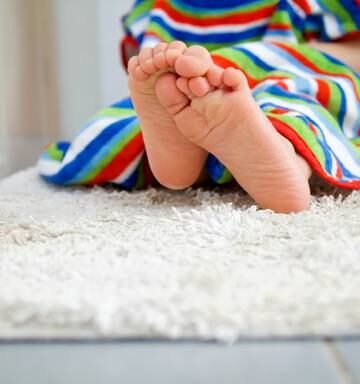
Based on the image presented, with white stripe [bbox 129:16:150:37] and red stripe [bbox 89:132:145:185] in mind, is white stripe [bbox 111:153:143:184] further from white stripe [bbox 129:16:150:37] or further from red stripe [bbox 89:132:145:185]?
white stripe [bbox 129:16:150:37]

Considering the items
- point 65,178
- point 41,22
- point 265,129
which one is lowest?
point 65,178

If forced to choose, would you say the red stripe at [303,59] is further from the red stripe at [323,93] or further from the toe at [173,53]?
the toe at [173,53]

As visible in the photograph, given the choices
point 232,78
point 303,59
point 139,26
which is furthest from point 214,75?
point 139,26

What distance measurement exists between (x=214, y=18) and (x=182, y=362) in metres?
0.84

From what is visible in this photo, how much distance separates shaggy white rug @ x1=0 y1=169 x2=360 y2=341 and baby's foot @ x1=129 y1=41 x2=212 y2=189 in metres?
0.06

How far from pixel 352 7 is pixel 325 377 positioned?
83 cm

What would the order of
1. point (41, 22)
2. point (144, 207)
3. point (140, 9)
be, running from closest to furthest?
point (144, 207)
point (140, 9)
point (41, 22)

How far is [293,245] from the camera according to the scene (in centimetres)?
50

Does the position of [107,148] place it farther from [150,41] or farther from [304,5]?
[304,5]

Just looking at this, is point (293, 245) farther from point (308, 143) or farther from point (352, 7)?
point (352, 7)

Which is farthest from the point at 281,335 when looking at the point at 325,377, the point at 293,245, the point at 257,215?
the point at 257,215

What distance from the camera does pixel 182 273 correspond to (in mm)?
445

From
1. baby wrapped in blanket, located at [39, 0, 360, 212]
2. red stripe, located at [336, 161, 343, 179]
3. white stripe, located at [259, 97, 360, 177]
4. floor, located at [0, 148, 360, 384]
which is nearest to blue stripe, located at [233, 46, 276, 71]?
baby wrapped in blanket, located at [39, 0, 360, 212]

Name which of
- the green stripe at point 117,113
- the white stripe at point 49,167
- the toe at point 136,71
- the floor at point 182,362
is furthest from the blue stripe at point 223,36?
the floor at point 182,362
